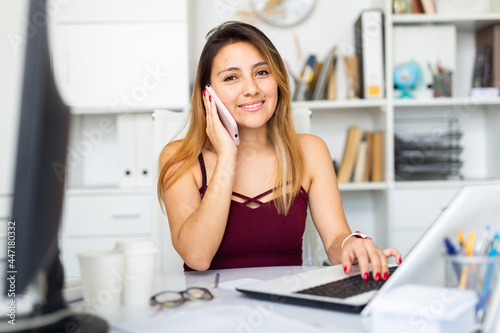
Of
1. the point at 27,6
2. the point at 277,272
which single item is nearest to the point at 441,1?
the point at 277,272

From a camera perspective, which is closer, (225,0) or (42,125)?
(42,125)

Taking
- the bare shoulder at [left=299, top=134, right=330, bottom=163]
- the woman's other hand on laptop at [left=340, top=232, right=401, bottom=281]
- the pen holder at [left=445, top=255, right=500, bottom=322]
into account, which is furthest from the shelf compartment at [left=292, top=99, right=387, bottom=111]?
the pen holder at [left=445, top=255, right=500, bottom=322]

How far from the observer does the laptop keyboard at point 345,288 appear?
790 millimetres

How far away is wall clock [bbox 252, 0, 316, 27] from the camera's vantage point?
2691 millimetres

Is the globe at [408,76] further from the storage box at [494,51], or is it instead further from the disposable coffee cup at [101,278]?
the disposable coffee cup at [101,278]

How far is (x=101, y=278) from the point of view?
0.71 m

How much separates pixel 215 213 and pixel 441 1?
200 cm

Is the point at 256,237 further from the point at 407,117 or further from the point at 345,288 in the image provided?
the point at 407,117

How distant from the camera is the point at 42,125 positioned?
31 centimetres

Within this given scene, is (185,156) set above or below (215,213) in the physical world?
above

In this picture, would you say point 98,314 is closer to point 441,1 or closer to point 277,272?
point 277,272

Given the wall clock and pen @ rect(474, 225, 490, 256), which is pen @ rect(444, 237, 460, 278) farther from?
the wall clock

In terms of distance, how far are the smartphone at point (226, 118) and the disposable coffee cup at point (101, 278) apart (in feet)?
2.39

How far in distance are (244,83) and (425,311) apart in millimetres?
1027
